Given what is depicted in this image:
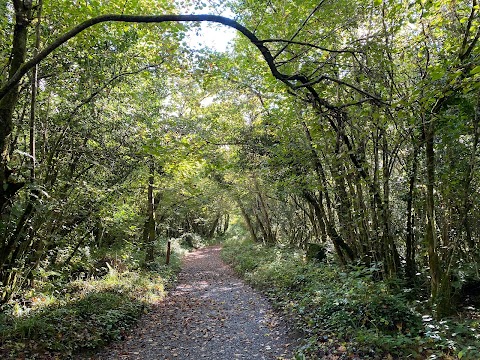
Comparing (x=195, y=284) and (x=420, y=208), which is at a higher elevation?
(x=420, y=208)

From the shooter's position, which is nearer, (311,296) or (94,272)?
(311,296)

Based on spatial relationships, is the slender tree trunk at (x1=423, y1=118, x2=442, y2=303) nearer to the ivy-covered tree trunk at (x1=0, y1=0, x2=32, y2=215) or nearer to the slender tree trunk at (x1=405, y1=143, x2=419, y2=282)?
the slender tree trunk at (x1=405, y1=143, x2=419, y2=282)

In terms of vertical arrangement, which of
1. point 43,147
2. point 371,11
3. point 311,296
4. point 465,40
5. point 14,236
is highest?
point 371,11

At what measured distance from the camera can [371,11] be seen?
20.7 feet

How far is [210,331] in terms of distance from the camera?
781cm

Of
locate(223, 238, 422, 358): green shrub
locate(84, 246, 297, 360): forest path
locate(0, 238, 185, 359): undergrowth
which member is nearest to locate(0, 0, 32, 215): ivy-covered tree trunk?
locate(0, 238, 185, 359): undergrowth

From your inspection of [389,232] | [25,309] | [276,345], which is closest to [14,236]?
[25,309]

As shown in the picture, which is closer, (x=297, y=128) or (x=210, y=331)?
(x=210, y=331)

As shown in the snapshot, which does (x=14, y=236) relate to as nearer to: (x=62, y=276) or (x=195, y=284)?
(x=62, y=276)

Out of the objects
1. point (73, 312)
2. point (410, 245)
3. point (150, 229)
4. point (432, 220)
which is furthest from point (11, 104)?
point (150, 229)

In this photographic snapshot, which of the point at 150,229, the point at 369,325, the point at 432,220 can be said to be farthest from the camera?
the point at 150,229

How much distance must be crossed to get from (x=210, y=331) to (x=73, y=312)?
3.13 meters

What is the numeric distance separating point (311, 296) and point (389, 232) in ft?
9.06

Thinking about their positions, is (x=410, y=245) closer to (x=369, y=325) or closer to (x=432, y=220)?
(x=432, y=220)
